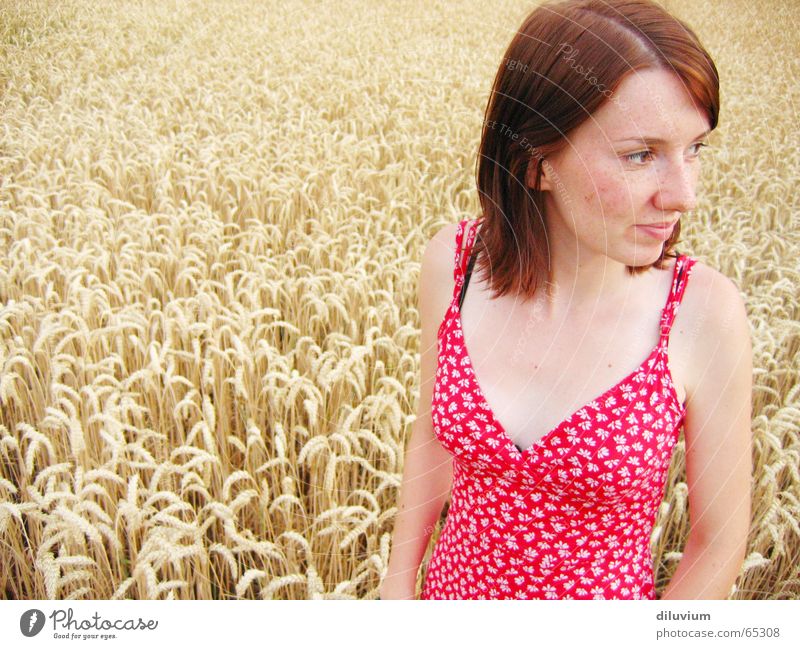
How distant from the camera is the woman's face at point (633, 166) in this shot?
0.62 metres

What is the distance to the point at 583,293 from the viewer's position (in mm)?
823

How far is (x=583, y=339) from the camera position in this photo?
809mm

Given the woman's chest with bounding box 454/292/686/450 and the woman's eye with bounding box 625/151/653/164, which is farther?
the woman's chest with bounding box 454/292/686/450

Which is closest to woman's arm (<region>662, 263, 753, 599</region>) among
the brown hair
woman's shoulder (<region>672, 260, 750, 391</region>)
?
woman's shoulder (<region>672, 260, 750, 391</region>)

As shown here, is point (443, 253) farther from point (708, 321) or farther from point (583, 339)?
point (708, 321)

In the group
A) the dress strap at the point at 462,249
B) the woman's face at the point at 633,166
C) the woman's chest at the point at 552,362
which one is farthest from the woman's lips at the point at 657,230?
the dress strap at the point at 462,249

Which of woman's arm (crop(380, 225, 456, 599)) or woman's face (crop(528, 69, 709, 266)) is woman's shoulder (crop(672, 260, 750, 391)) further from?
woman's arm (crop(380, 225, 456, 599))

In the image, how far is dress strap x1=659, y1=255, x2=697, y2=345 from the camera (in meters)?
0.72

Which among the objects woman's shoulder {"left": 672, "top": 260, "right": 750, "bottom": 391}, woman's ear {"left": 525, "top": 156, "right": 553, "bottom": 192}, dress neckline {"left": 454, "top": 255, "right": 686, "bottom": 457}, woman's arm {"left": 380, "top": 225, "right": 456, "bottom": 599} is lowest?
woman's arm {"left": 380, "top": 225, "right": 456, "bottom": 599}

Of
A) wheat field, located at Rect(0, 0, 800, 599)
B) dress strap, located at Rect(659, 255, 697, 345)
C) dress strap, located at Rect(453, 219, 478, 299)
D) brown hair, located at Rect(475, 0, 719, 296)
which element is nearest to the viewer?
brown hair, located at Rect(475, 0, 719, 296)

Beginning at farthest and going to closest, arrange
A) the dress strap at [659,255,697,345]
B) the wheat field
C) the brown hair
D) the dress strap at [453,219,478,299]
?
the wheat field < the dress strap at [453,219,478,299] < the dress strap at [659,255,697,345] < the brown hair

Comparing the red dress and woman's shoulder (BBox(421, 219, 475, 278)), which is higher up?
woman's shoulder (BBox(421, 219, 475, 278))

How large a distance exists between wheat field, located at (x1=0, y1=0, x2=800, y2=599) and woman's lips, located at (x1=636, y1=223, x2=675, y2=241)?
535 millimetres
